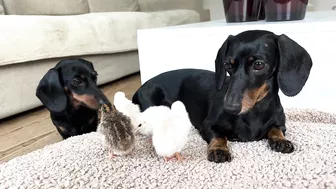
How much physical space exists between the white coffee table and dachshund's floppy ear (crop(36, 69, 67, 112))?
493mm

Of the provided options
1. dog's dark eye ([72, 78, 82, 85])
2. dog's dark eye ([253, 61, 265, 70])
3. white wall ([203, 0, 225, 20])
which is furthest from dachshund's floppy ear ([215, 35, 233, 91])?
white wall ([203, 0, 225, 20])

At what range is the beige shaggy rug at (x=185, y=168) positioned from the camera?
3.06ft

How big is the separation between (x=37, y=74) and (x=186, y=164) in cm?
121

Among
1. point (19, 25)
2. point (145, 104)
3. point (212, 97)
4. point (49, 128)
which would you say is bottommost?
point (49, 128)

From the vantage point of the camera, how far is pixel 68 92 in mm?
1380

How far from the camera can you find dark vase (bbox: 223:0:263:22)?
6.00ft

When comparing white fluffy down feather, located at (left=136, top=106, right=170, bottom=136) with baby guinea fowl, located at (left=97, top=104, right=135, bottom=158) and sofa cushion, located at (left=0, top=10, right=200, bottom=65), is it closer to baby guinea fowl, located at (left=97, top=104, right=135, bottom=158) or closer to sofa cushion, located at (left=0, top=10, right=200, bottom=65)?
baby guinea fowl, located at (left=97, top=104, right=135, bottom=158)

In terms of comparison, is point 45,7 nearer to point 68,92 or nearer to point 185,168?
point 68,92

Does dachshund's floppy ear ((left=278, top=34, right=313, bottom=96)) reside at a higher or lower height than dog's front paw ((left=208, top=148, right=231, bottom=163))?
higher

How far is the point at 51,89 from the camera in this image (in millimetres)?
1358

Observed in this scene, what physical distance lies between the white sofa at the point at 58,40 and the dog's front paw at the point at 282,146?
126 centimetres

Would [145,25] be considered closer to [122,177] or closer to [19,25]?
[19,25]

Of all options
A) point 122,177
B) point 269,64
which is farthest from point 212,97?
point 122,177

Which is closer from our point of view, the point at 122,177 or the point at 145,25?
the point at 122,177
